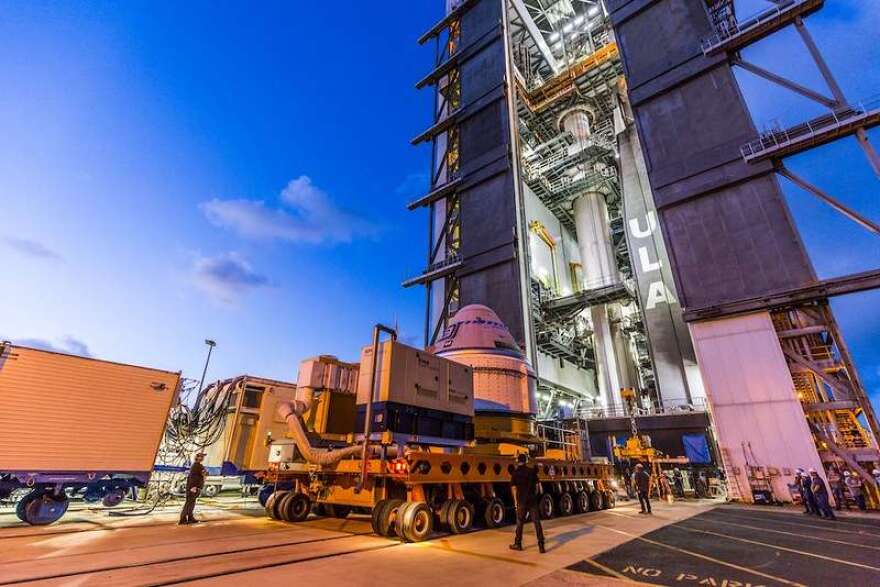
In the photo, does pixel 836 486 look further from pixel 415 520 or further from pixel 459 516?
pixel 415 520

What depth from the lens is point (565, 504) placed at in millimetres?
12938

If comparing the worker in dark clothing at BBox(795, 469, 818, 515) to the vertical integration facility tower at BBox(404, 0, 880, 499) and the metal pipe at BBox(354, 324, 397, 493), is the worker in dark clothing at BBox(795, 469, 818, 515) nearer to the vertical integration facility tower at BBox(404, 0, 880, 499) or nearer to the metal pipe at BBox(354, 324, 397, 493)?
the vertical integration facility tower at BBox(404, 0, 880, 499)

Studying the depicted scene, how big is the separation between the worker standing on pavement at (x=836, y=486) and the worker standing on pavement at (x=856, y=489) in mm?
276

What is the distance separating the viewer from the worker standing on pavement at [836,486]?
15.6m

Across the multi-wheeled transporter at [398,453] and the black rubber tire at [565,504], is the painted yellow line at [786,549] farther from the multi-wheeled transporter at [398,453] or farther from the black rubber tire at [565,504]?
the multi-wheeled transporter at [398,453]

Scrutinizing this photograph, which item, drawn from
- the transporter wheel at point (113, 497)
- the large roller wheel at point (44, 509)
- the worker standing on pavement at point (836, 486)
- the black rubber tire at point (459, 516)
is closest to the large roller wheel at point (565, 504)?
the black rubber tire at point (459, 516)

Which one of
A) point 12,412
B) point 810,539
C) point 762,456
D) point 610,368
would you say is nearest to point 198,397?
point 12,412

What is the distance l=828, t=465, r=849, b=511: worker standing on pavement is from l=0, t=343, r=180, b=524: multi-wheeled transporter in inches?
1019

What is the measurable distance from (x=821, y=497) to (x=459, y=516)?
13.4 metres

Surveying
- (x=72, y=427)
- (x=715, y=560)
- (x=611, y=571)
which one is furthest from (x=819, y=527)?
(x=72, y=427)

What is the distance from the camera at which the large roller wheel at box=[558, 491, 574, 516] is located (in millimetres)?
12812

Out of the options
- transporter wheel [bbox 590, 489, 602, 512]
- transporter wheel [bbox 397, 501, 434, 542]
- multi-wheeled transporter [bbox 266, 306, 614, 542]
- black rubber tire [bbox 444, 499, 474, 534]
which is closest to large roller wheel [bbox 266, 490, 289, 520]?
multi-wheeled transporter [bbox 266, 306, 614, 542]

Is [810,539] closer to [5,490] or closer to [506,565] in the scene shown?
[506,565]

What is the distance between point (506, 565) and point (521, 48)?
54.2 metres
